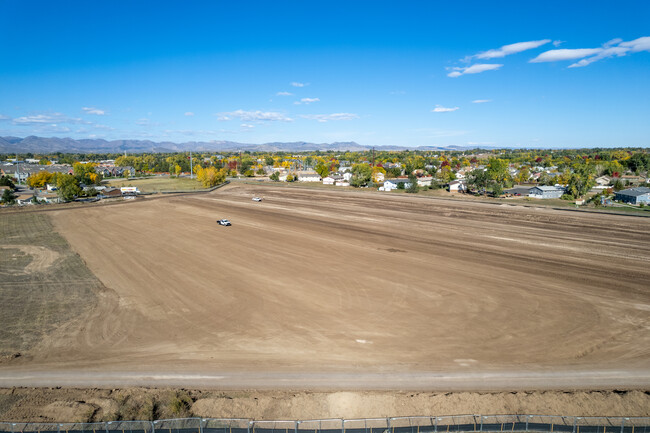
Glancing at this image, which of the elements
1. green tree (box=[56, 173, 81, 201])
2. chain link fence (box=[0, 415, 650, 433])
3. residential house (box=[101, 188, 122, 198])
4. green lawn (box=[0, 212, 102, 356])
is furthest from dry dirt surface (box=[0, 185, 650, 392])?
residential house (box=[101, 188, 122, 198])

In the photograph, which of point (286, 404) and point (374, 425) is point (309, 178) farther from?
point (374, 425)

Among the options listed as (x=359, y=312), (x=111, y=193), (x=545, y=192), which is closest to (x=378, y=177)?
(x=545, y=192)

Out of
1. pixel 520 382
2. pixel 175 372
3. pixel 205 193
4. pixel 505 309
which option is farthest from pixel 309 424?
pixel 205 193

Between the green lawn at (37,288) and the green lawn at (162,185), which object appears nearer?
the green lawn at (37,288)

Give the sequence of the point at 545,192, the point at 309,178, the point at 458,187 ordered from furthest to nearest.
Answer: the point at 309,178 < the point at 458,187 < the point at 545,192

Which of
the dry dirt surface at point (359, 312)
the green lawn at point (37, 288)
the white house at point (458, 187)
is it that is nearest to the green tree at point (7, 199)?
the green lawn at point (37, 288)

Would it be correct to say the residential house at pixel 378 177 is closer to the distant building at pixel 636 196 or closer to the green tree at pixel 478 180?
the green tree at pixel 478 180
